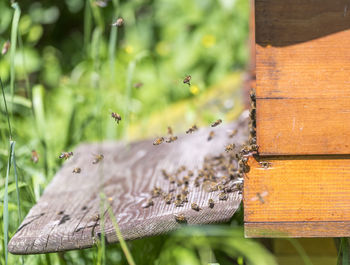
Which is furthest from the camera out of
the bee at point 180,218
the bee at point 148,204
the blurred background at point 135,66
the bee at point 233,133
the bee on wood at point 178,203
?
the blurred background at point 135,66

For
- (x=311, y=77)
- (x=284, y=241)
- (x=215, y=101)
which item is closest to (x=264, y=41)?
(x=311, y=77)

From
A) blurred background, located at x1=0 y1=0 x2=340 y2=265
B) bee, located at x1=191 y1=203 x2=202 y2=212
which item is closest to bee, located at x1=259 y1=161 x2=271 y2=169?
bee, located at x1=191 y1=203 x2=202 y2=212

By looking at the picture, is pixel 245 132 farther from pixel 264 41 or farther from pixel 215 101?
pixel 215 101

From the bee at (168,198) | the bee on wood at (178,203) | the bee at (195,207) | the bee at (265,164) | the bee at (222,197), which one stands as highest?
the bee at (265,164)

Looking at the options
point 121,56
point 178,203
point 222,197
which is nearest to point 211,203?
point 222,197

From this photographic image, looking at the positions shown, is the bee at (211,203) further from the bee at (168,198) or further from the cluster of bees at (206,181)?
the bee at (168,198)

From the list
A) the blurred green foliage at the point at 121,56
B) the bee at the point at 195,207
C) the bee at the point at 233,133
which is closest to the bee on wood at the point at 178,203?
the bee at the point at 195,207

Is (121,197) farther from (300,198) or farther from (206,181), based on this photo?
(300,198)
